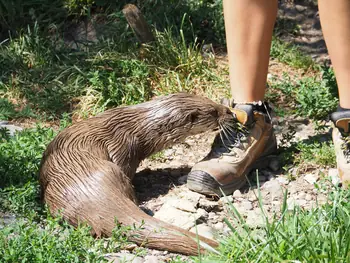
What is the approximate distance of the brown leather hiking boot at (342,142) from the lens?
359 centimetres

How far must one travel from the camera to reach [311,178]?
3.83m

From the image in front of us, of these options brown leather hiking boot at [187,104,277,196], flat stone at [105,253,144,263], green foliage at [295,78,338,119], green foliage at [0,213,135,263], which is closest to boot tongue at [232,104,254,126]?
brown leather hiking boot at [187,104,277,196]

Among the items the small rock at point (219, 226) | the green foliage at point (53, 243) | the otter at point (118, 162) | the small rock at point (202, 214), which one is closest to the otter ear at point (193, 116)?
the otter at point (118, 162)

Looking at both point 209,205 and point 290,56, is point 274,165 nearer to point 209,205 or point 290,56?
point 209,205

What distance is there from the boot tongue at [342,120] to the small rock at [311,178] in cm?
33

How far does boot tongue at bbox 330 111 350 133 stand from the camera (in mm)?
3594

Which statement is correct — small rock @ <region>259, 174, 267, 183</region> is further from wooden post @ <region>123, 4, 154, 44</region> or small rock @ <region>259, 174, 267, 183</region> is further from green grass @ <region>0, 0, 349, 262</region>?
wooden post @ <region>123, 4, 154, 44</region>

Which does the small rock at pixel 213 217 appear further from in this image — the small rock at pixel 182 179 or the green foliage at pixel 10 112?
the green foliage at pixel 10 112

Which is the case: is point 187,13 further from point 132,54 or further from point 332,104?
point 332,104

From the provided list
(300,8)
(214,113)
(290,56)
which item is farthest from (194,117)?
(300,8)

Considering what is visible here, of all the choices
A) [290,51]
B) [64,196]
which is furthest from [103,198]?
[290,51]

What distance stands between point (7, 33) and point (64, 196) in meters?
3.01

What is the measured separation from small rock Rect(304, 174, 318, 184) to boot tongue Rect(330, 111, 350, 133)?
329mm

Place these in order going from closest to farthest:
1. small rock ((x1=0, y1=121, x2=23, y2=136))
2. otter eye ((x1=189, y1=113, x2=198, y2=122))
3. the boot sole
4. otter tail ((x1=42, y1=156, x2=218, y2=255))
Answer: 1. otter tail ((x1=42, y1=156, x2=218, y2=255))
2. the boot sole
3. otter eye ((x1=189, y1=113, x2=198, y2=122))
4. small rock ((x1=0, y1=121, x2=23, y2=136))
